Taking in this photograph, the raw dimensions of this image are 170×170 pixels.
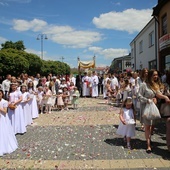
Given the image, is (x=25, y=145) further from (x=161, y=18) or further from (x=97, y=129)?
(x=161, y=18)

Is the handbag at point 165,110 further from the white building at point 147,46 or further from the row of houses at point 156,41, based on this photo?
the white building at point 147,46

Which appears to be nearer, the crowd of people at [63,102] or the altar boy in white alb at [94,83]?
the crowd of people at [63,102]

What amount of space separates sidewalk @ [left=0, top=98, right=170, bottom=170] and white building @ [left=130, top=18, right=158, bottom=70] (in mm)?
15900

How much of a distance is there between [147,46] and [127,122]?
2146cm

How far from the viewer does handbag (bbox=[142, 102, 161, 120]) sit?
6.05 metres

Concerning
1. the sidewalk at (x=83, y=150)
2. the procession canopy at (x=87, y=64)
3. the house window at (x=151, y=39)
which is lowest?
the sidewalk at (x=83, y=150)

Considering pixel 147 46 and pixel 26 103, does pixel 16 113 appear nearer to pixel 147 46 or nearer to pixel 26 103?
pixel 26 103

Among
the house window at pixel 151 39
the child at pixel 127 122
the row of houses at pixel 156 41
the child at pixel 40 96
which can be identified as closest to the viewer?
the child at pixel 127 122

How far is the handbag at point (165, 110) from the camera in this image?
6.01m

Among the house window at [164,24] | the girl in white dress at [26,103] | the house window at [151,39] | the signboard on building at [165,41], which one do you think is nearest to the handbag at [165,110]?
the girl in white dress at [26,103]

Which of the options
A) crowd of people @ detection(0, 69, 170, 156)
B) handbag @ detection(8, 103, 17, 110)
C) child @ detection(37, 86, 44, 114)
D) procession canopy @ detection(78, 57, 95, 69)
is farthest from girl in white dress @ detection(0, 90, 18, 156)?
procession canopy @ detection(78, 57, 95, 69)

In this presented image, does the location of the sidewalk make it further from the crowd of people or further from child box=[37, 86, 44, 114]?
child box=[37, 86, 44, 114]

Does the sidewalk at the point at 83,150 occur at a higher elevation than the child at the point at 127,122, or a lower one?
lower

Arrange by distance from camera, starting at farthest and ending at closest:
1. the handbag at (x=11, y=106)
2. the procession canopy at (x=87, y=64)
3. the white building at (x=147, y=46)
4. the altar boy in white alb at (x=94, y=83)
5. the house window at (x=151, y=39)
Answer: the house window at (x=151, y=39), the white building at (x=147, y=46), the procession canopy at (x=87, y=64), the altar boy in white alb at (x=94, y=83), the handbag at (x=11, y=106)
